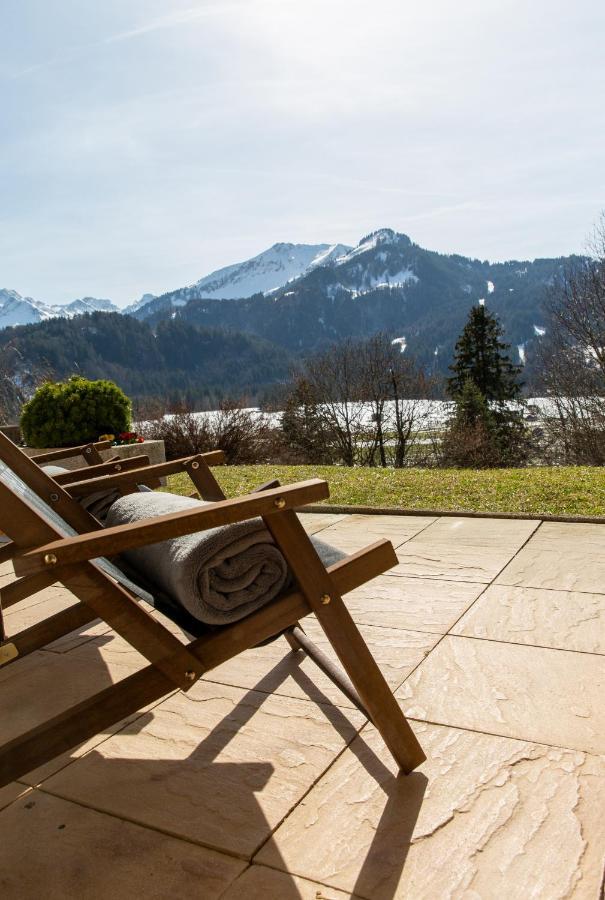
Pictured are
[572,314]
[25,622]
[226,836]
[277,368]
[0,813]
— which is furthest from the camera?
[277,368]

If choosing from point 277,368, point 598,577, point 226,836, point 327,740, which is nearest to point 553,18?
point 598,577

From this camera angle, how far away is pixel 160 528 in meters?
1.35

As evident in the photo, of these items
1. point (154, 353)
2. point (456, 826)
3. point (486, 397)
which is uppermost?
point (154, 353)

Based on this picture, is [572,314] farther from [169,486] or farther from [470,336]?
[169,486]

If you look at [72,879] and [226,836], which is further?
[226,836]

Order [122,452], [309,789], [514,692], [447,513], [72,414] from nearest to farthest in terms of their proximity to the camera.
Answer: [309,789], [514,692], [447,513], [122,452], [72,414]

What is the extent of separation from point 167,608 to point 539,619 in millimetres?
1692

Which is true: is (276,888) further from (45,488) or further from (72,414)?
(72,414)

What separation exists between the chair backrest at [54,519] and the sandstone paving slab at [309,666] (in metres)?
0.78

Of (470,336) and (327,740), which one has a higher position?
→ (470,336)

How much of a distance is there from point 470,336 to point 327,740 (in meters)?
30.5

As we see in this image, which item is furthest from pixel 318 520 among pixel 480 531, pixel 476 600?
pixel 476 600

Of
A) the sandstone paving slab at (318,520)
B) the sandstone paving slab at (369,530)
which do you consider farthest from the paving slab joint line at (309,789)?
the sandstone paving slab at (318,520)

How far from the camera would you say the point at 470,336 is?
30.7 metres
